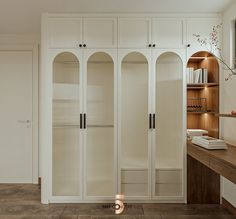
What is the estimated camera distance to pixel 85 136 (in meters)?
3.39

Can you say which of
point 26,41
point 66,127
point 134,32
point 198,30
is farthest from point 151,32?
point 26,41

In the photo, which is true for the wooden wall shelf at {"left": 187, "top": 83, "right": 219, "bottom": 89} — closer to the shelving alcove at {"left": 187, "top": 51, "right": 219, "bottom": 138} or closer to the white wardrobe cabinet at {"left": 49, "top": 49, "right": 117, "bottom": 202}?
the shelving alcove at {"left": 187, "top": 51, "right": 219, "bottom": 138}

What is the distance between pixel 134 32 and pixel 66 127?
1579mm

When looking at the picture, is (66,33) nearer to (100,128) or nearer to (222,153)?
(100,128)

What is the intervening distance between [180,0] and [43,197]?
3058 millimetres

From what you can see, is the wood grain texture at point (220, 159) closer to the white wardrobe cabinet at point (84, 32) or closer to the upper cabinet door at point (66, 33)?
the white wardrobe cabinet at point (84, 32)

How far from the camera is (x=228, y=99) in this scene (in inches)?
127

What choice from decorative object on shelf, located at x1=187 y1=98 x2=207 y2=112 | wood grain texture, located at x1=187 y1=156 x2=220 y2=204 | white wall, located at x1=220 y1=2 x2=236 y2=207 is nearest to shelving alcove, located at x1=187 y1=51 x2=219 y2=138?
decorative object on shelf, located at x1=187 y1=98 x2=207 y2=112

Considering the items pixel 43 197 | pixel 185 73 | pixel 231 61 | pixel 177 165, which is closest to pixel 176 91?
pixel 185 73

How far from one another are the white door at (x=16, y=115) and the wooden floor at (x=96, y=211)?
0.89 meters

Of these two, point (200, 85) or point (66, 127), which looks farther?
point (200, 85)

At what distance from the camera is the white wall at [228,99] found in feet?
10.2

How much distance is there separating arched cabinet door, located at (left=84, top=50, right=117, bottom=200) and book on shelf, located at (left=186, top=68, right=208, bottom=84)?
3.37 ft

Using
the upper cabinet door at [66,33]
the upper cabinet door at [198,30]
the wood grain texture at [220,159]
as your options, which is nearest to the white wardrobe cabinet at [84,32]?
the upper cabinet door at [66,33]
